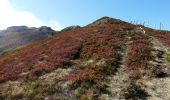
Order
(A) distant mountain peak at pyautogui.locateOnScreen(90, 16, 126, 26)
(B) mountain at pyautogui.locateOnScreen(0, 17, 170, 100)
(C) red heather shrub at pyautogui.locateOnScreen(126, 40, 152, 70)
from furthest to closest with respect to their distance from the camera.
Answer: (A) distant mountain peak at pyautogui.locateOnScreen(90, 16, 126, 26), (C) red heather shrub at pyautogui.locateOnScreen(126, 40, 152, 70), (B) mountain at pyautogui.locateOnScreen(0, 17, 170, 100)

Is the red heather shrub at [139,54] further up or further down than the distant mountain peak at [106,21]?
further down

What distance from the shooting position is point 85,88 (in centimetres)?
4234

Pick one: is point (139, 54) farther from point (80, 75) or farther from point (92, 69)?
point (80, 75)

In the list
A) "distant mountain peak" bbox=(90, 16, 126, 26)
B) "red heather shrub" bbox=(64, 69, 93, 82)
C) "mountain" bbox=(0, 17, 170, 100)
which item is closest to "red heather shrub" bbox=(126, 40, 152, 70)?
"mountain" bbox=(0, 17, 170, 100)

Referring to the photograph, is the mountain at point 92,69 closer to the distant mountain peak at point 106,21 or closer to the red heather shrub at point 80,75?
the red heather shrub at point 80,75

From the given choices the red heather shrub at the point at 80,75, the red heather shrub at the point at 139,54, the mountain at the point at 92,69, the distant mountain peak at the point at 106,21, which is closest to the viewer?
the mountain at the point at 92,69

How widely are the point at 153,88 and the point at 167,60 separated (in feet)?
35.8

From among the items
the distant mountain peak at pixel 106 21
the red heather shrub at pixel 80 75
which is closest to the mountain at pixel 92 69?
the red heather shrub at pixel 80 75

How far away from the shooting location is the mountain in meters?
41.4

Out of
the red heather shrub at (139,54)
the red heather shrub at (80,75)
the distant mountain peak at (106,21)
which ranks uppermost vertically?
the distant mountain peak at (106,21)

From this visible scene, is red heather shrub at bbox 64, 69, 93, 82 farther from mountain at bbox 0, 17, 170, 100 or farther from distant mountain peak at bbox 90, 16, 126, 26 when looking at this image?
distant mountain peak at bbox 90, 16, 126, 26

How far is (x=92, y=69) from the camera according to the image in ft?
160

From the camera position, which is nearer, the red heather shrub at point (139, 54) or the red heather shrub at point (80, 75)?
the red heather shrub at point (80, 75)

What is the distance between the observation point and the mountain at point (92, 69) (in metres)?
41.4
